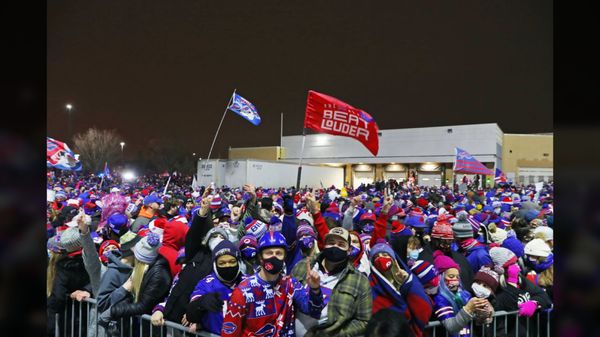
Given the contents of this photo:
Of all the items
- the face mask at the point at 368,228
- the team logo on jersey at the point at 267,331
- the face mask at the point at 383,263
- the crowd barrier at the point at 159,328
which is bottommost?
the crowd barrier at the point at 159,328

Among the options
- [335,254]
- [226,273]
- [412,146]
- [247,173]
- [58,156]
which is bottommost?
[226,273]

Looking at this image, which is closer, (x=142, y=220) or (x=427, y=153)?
(x=142, y=220)

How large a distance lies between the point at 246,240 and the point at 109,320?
1.60 meters

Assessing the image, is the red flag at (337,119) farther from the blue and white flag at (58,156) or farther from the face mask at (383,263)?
the blue and white flag at (58,156)

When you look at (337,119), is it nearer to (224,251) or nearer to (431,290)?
(224,251)

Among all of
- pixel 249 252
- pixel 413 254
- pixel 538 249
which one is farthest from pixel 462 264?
pixel 249 252

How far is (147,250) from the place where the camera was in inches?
185

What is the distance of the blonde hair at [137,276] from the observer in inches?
179

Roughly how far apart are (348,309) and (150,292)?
2133 mm

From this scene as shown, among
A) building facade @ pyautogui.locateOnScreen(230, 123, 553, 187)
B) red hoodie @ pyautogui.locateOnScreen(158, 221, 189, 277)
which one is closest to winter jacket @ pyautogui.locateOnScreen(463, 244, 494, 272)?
red hoodie @ pyautogui.locateOnScreen(158, 221, 189, 277)

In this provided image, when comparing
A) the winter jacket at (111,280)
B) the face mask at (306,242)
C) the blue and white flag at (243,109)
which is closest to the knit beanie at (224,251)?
the winter jacket at (111,280)

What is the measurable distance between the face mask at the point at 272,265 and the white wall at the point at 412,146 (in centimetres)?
5448
